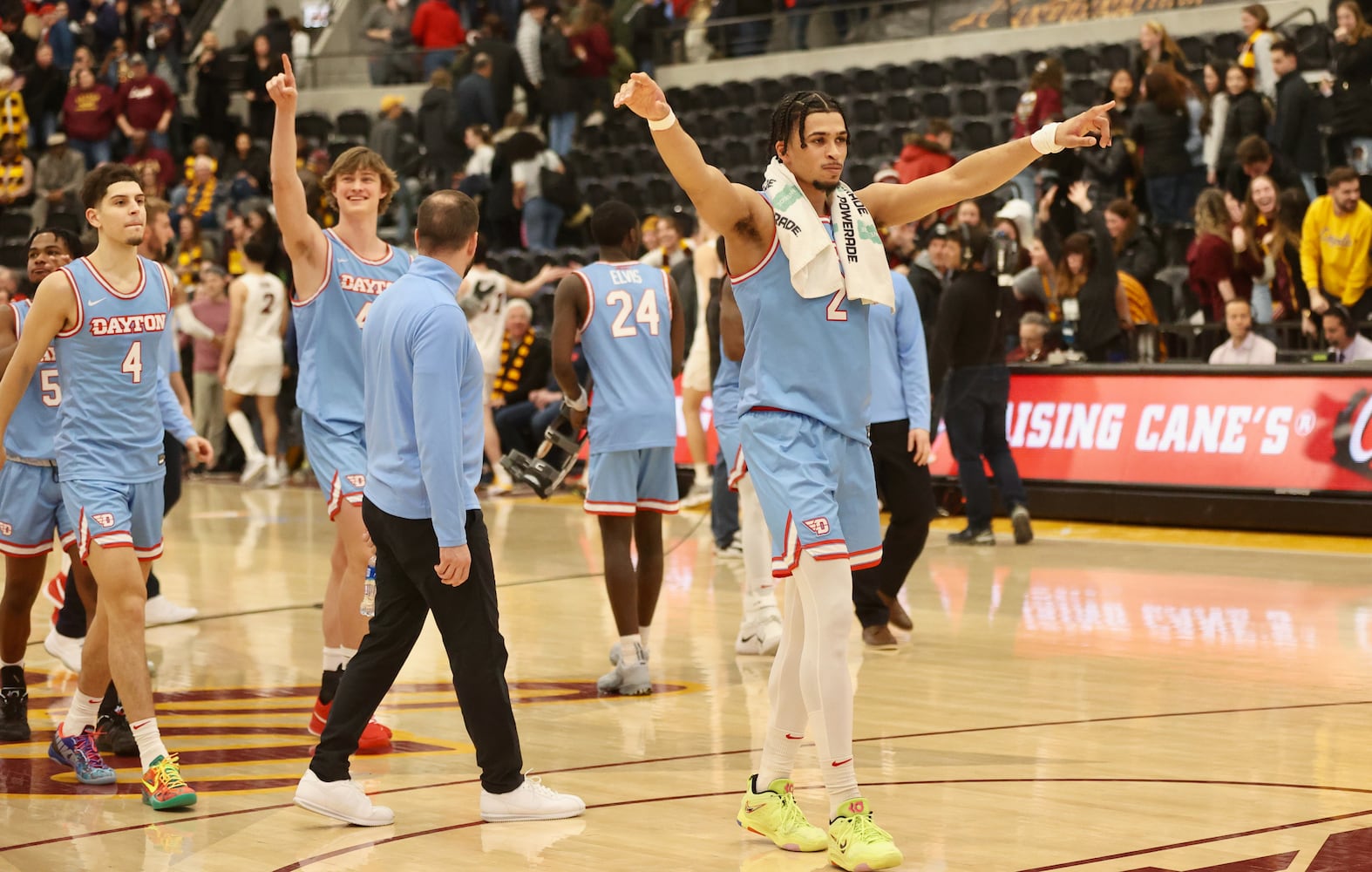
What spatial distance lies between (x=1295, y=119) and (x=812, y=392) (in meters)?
10.4

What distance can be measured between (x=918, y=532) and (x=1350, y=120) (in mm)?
7805

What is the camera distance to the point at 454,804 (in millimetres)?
5625

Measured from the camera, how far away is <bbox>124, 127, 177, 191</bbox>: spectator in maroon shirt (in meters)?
21.4

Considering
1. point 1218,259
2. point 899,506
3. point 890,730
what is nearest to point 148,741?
point 890,730

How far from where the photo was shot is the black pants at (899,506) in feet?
27.5

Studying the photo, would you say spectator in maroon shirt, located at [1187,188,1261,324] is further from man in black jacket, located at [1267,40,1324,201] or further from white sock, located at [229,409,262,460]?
white sock, located at [229,409,262,460]

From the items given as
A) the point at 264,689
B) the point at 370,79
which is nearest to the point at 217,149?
the point at 370,79

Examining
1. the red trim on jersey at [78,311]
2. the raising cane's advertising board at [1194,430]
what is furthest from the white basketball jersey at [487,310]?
the red trim on jersey at [78,311]

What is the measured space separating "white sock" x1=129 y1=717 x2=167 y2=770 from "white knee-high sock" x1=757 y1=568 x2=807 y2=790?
1.98m

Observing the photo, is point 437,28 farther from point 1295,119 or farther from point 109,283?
point 109,283

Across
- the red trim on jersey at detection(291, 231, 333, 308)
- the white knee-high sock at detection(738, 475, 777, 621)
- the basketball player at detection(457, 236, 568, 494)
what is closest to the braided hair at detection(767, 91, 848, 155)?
the red trim on jersey at detection(291, 231, 333, 308)

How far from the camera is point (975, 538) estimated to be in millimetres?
11586

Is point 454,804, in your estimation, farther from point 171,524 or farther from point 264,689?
point 171,524

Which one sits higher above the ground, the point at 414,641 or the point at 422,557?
the point at 422,557
